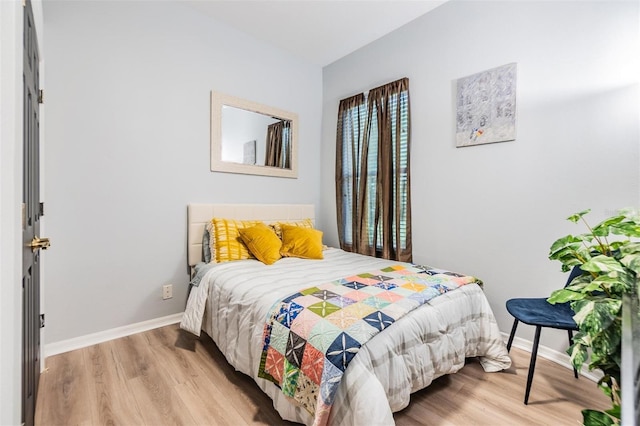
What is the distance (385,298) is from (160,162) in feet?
7.34

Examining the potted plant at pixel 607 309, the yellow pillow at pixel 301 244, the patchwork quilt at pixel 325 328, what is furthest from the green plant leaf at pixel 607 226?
the yellow pillow at pixel 301 244

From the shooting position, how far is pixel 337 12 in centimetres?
272

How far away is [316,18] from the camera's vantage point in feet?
9.22

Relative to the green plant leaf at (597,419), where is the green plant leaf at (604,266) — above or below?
above

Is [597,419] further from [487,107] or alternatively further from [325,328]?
[487,107]

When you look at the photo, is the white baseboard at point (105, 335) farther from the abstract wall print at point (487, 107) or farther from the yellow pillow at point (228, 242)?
the abstract wall print at point (487, 107)

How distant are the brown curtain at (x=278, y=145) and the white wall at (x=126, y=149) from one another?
17.4 inches

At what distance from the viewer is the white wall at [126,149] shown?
6.91 feet

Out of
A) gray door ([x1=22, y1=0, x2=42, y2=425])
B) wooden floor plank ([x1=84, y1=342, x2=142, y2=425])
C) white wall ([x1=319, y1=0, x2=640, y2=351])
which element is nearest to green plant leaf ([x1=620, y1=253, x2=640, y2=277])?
white wall ([x1=319, y1=0, x2=640, y2=351])

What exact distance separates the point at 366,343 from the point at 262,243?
152cm

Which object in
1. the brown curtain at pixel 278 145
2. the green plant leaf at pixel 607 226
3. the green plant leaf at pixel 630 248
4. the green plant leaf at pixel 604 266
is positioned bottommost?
the green plant leaf at pixel 604 266

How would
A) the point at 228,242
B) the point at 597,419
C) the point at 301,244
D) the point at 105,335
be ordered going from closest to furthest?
1. the point at 597,419
2. the point at 105,335
3. the point at 228,242
4. the point at 301,244

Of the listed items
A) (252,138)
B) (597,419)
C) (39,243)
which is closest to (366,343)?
(597,419)

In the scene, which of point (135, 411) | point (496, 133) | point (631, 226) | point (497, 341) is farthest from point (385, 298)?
point (496, 133)
